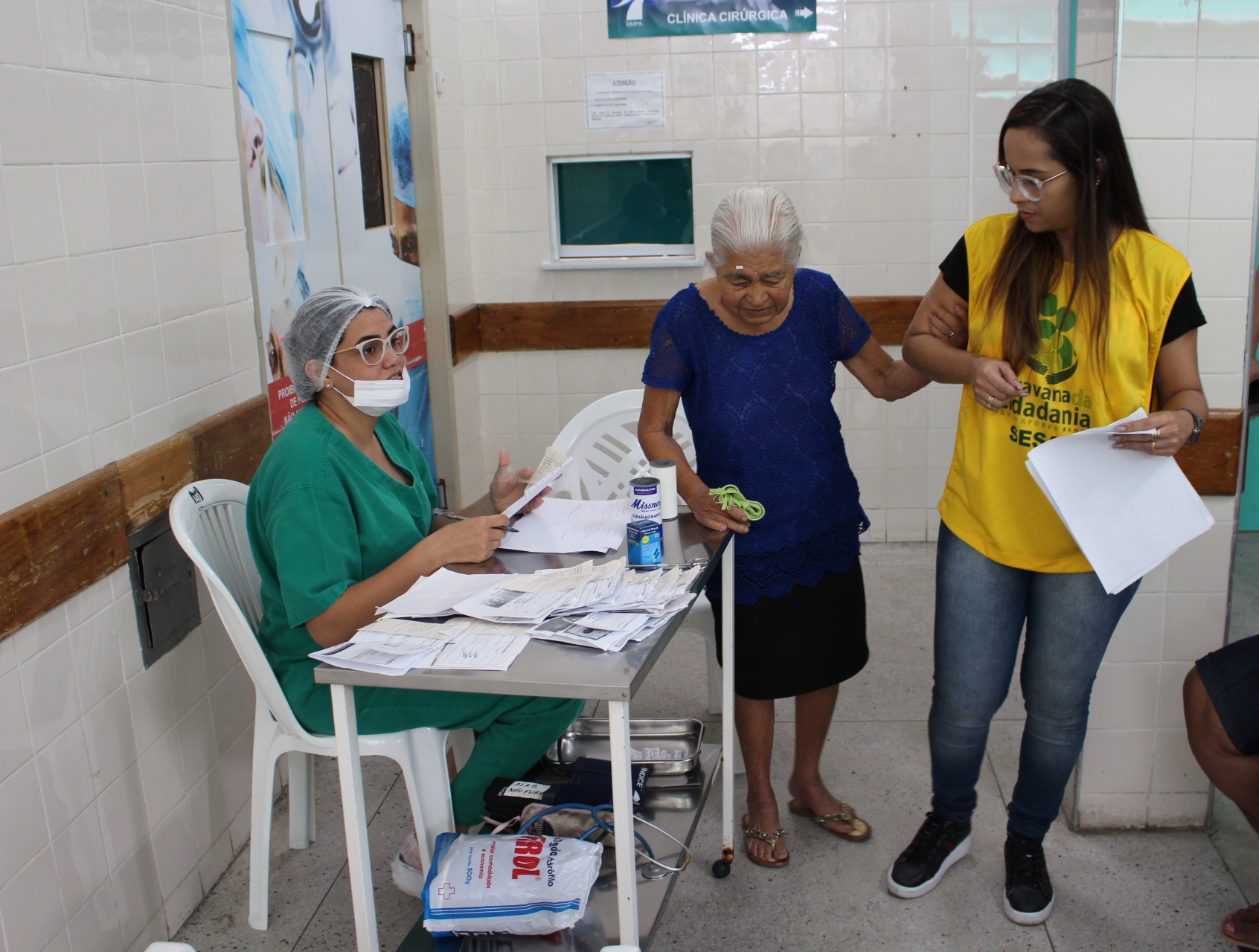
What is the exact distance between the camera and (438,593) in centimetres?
192

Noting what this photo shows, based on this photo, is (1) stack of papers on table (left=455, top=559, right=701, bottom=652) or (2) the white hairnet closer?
(1) stack of papers on table (left=455, top=559, right=701, bottom=652)

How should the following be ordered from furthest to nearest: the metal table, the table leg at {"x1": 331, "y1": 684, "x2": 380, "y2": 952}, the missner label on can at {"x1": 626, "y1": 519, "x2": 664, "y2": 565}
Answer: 1. the missner label on can at {"x1": 626, "y1": 519, "x2": 664, "y2": 565}
2. the table leg at {"x1": 331, "y1": 684, "x2": 380, "y2": 952}
3. the metal table

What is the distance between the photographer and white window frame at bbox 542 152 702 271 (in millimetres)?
4398

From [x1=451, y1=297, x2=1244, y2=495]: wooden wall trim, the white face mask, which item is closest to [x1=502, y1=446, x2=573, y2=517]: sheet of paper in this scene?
the white face mask

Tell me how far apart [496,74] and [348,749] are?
10.9ft

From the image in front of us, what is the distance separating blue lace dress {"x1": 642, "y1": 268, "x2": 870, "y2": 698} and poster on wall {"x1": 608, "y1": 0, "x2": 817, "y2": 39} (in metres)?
2.20

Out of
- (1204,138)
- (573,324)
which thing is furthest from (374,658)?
(573,324)

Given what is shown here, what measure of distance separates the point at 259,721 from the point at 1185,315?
1.90 m

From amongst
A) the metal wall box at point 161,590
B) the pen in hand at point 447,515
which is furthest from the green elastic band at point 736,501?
the metal wall box at point 161,590

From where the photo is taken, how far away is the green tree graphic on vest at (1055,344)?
196cm

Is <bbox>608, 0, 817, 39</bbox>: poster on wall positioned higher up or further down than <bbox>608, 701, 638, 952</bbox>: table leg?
higher up

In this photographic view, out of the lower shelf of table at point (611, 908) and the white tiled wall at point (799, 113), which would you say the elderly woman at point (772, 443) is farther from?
the white tiled wall at point (799, 113)

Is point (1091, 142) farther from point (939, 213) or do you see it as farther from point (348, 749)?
point (939, 213)

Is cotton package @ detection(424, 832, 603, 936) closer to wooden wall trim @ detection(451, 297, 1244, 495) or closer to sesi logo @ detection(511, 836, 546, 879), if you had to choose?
sesi logo @ detection(511, 836, 546, 879)
